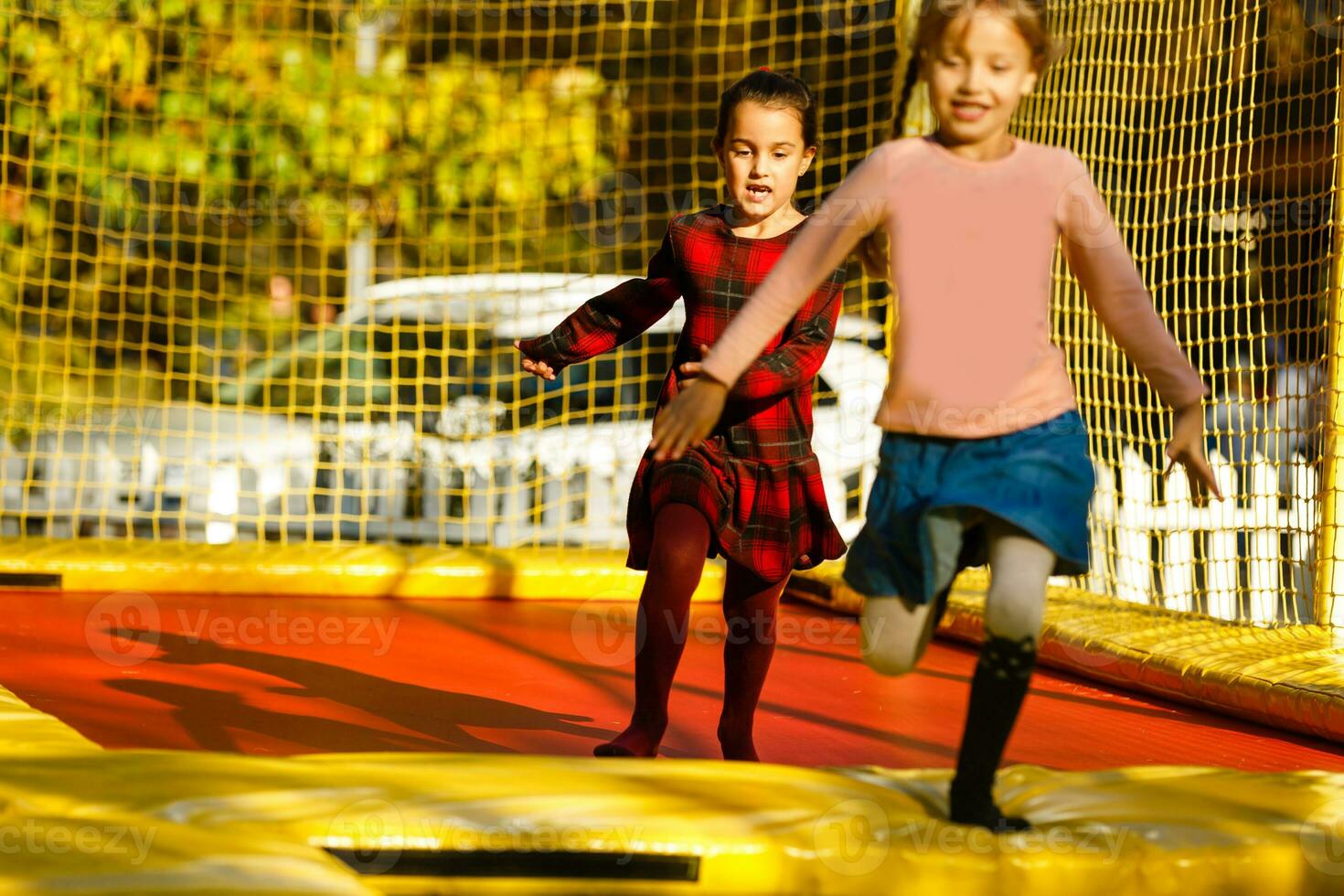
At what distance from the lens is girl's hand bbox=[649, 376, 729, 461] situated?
77.6 inches

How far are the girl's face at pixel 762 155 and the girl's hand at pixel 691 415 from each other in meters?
0.81

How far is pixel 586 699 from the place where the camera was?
11.8 ft

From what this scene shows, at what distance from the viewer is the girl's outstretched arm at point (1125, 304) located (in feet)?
6.79

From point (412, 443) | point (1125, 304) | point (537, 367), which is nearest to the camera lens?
point (1125, 304)

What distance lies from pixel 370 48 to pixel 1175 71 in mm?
5772

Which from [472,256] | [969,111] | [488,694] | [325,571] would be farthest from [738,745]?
[472,256]

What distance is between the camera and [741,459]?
278cm

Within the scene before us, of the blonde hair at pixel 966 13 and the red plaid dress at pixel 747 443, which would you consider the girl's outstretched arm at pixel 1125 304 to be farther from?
the red plaid dress at pixel 747 443

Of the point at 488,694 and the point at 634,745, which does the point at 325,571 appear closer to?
the point at 488,694

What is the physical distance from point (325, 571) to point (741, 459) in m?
3.03

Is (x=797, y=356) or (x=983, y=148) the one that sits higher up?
(x=983, y=148)

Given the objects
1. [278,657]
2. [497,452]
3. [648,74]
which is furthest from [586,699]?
[648,74]

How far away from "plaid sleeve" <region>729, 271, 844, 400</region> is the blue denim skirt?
0.57 metres

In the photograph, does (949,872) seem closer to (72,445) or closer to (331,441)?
(331,441)
